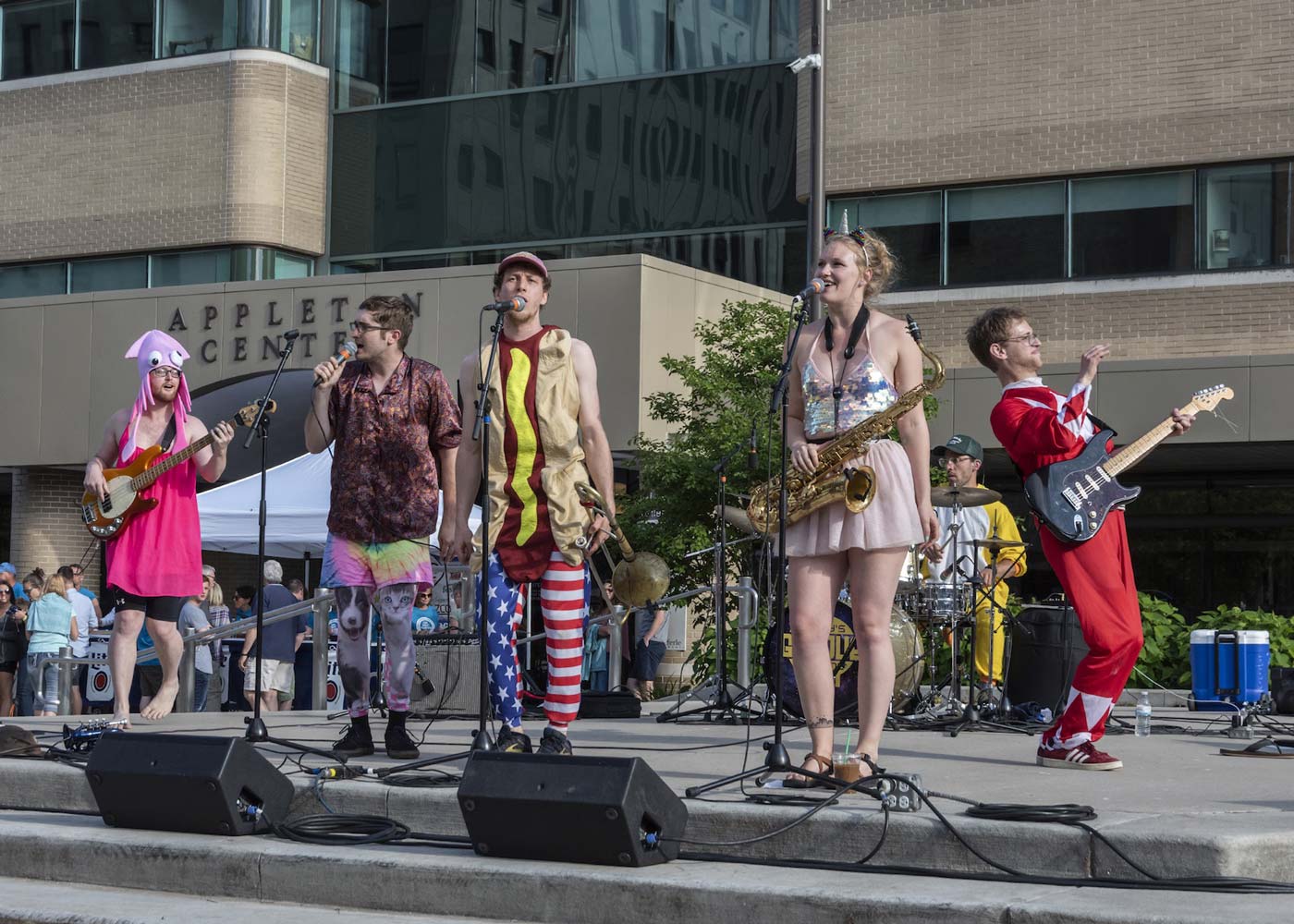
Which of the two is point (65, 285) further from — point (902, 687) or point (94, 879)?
point (94, 879)

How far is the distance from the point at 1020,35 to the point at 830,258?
17265 mm

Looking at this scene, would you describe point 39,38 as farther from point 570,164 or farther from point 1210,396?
point 1210,396

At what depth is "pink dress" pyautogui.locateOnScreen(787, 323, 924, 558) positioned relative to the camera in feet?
21.7

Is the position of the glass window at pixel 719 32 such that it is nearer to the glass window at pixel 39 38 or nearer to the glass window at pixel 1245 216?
the glass window at pixel 1245 216

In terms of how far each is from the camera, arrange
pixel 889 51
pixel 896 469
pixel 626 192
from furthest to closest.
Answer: pixel 626 192, pixel 889 51, pixel 896 469

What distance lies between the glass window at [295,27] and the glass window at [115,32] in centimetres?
229

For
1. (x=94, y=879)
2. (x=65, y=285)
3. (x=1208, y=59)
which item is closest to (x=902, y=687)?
(x=94, y=879)

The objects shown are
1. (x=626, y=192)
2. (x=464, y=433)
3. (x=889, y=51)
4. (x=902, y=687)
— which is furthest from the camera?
(x=626, y=192)

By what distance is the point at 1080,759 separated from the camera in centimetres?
732

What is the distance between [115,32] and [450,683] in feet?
66.5

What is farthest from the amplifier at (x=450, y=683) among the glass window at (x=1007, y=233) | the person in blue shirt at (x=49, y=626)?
the glass window at (x=1007, y=233)

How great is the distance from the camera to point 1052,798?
6.19 metres

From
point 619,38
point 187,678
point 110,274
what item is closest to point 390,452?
point 187,678

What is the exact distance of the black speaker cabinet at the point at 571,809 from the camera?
5.57 meters
